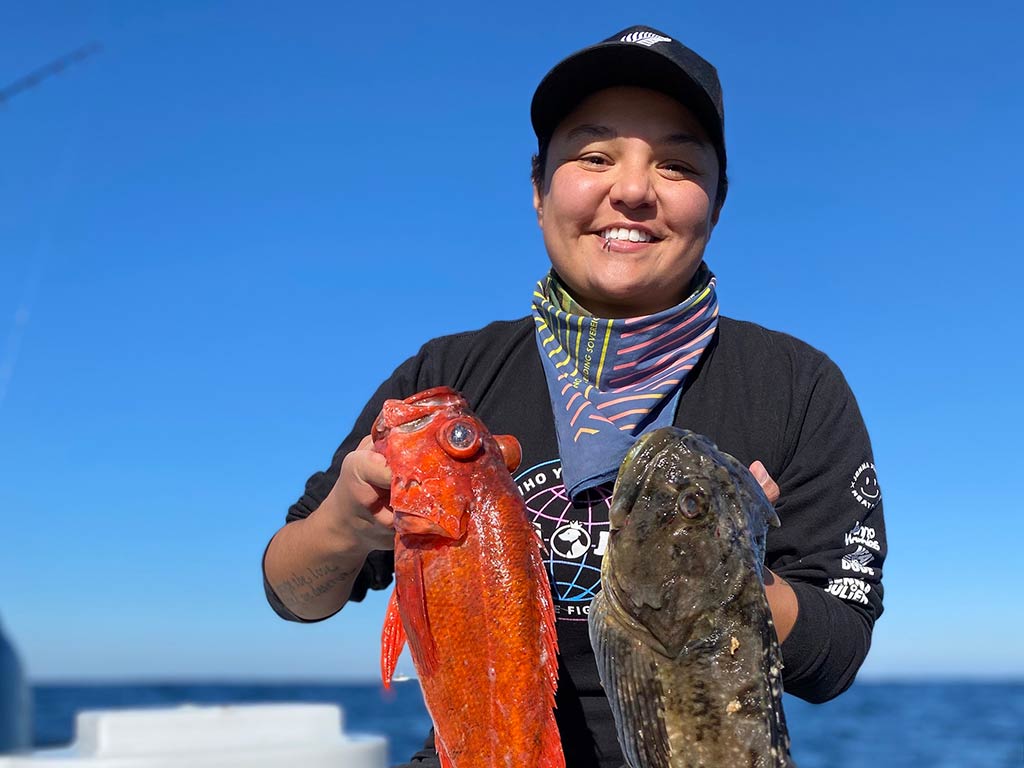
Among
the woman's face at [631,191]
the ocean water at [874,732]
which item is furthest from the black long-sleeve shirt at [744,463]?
the ocean water at [874,732]

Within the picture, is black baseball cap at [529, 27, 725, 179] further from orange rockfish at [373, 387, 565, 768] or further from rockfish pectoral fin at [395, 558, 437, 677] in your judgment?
rockfish pectoral fin at [395, 558, 437, 677]

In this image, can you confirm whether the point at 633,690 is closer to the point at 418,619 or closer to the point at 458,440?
the point at 418,619

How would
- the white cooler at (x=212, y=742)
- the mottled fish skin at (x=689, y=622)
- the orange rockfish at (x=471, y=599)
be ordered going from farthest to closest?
the white cooler at (x=212, y=742) < the orange rockfish at (x=471, y=599) < the mottled fish skin at (x=689, y=622)

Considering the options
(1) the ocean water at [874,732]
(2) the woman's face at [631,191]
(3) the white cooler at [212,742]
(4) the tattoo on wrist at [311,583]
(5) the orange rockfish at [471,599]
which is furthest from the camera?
(1) the ocean water at [874,732]

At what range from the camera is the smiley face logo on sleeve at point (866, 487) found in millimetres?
3970

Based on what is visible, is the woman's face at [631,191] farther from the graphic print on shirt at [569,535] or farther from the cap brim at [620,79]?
the graphic print on shirt at [569,535]

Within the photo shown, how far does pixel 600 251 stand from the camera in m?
3.97

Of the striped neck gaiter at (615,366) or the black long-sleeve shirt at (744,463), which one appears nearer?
the black long-sleeve shirt at (744,463)

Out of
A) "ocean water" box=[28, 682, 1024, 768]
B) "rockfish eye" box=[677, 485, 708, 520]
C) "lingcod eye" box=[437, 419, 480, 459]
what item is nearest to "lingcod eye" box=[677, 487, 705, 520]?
"rockfish eye" box=[677, 485, 708, 520]

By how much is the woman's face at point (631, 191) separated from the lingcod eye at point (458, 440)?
4.23 ft

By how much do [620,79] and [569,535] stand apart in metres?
1.73

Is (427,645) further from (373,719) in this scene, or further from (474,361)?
(373,719)

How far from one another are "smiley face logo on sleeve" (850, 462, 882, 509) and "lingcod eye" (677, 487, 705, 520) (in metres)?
1.35

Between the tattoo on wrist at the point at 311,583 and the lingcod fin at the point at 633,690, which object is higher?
the tattoo on wrist at the point at 311,583
